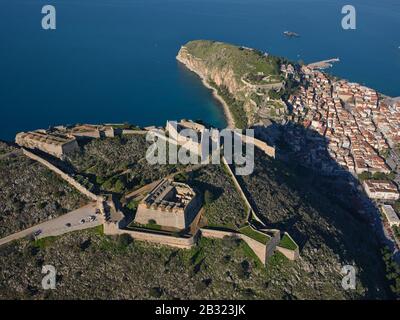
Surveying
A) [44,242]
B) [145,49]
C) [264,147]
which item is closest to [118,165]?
[44,242]

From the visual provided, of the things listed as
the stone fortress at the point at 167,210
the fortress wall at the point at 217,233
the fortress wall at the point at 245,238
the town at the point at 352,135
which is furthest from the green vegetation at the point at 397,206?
the stone fortress at the point at 167,210

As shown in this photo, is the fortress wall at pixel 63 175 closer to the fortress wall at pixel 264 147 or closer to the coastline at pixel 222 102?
the fortress wall at pixel 264 147

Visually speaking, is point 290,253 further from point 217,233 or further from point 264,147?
point 264,147

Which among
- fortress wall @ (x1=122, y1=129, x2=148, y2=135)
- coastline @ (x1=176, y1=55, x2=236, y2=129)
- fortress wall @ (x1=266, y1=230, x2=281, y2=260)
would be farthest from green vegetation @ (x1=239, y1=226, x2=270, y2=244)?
coastline @ (x1=176, y1=55, x2=236, y2=129)

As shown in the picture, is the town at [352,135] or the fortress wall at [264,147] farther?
the town at [352,135]

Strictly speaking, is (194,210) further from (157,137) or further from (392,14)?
(392,14)

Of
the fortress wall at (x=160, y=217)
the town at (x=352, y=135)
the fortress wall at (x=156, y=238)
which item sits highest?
the fortress wall at (x=160, y=217)

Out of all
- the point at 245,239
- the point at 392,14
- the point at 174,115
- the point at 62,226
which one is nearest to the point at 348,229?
the point at 245,239
